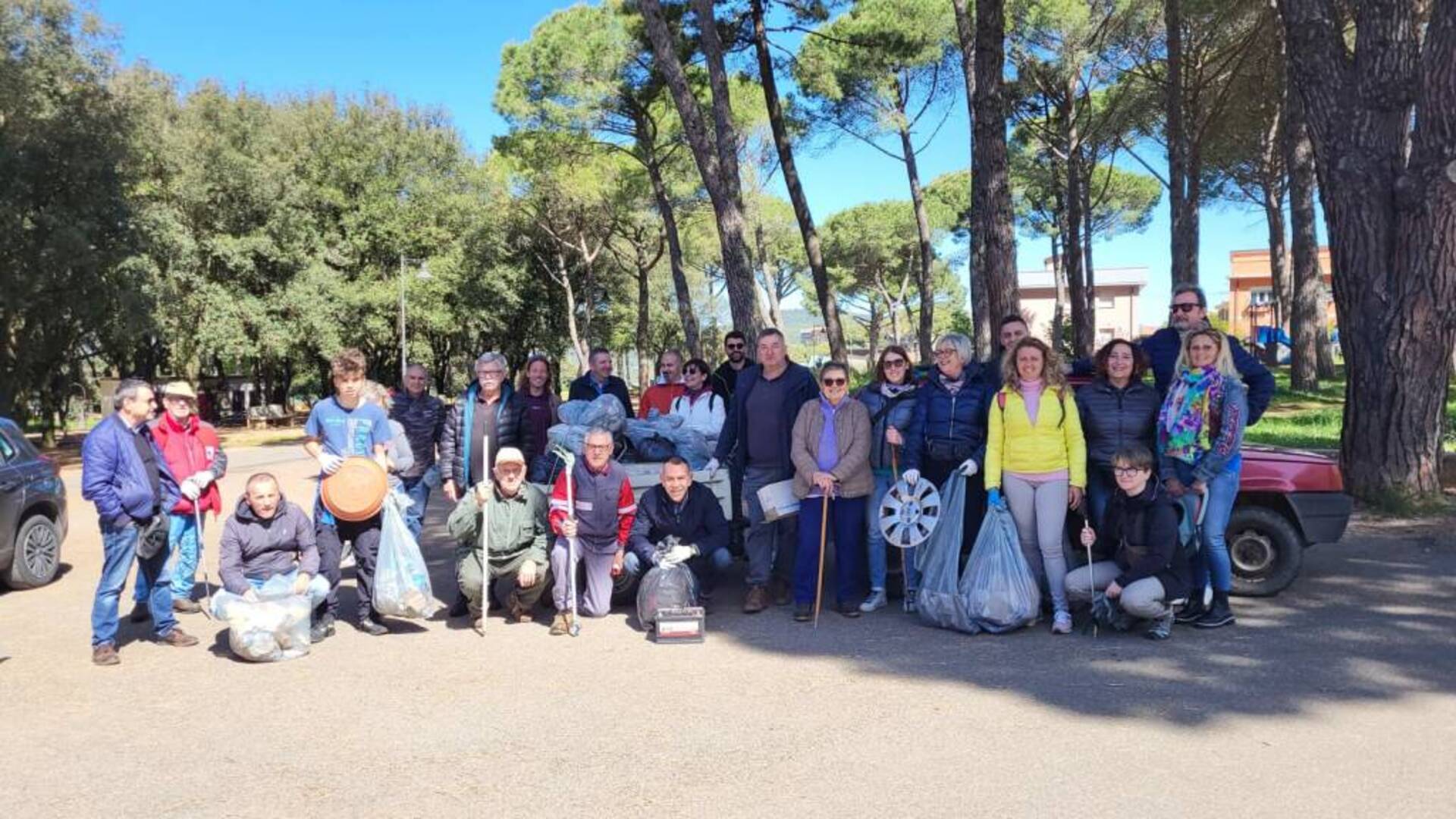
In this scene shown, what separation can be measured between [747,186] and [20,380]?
24.3m

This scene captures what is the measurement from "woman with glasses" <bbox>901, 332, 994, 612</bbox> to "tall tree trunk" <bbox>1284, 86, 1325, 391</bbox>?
1507 centimetres

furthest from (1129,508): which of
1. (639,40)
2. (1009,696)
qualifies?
(639,40)

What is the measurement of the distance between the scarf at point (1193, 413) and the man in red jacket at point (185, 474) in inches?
237

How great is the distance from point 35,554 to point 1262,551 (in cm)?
940

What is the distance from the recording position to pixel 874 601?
21.4 feet

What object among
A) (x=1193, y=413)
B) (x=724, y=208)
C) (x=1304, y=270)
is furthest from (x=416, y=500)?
(x=1304, y=270)

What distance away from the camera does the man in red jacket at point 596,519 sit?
639 cm

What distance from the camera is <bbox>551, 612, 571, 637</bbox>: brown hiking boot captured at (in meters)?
6.12

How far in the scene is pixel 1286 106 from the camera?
17172 millimetres

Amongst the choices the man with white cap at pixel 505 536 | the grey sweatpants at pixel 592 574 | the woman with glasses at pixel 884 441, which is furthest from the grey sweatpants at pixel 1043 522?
the man with white cap at pixel 505 536

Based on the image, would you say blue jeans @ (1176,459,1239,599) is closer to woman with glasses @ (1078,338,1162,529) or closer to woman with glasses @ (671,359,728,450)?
woman with glasses @ (1078,338,1162,529)

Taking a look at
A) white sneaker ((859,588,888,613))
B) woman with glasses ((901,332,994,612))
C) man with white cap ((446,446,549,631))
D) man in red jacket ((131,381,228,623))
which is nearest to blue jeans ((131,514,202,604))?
man in red jacket ((131,381,228,623))

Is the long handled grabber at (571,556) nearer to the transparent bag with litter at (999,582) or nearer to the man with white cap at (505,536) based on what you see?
the man with white cap at (505,536)

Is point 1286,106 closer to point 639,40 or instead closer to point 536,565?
point 639,40
